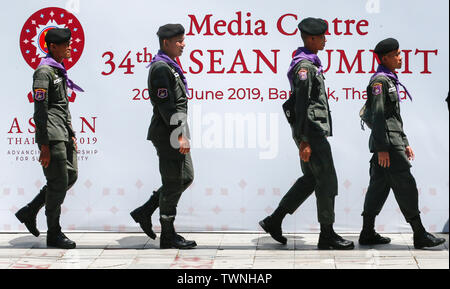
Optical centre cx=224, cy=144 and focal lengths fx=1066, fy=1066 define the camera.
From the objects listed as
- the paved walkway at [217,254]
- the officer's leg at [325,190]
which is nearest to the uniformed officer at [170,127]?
the paved walkway at [217,254]

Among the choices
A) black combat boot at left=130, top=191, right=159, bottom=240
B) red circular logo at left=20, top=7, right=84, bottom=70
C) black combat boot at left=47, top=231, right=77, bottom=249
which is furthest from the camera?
red circular logo at left=20, top=7, right=84, bottom=70

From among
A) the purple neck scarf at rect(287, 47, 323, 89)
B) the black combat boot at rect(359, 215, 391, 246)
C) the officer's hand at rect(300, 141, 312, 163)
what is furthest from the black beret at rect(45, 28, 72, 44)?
the black combat boot at rect(359, 215, 391, 246)

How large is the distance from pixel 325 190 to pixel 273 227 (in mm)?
588

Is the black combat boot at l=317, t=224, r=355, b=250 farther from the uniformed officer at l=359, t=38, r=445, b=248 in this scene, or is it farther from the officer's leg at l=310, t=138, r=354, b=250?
the uniformed officer at l=359, t=38, r=445, b=248

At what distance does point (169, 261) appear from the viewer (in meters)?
8.15

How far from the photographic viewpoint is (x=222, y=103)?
9.26 m

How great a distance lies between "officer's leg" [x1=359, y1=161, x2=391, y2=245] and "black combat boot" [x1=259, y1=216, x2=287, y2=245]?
676 millimetres

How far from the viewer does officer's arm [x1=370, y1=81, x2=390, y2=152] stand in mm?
8367

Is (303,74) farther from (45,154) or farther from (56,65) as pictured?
(45,154)

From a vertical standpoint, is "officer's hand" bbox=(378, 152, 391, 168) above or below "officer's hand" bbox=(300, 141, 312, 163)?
below

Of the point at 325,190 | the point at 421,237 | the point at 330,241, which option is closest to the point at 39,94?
the point at 325,190

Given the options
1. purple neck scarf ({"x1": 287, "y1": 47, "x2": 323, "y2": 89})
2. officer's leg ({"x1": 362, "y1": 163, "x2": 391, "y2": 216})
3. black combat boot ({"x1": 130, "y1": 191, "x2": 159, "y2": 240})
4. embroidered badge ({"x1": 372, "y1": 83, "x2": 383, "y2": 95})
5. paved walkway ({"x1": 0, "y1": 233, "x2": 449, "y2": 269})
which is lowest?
paved walkway ({"x1": 0, "y1": 233, "x2": 449, "y2": 269})
